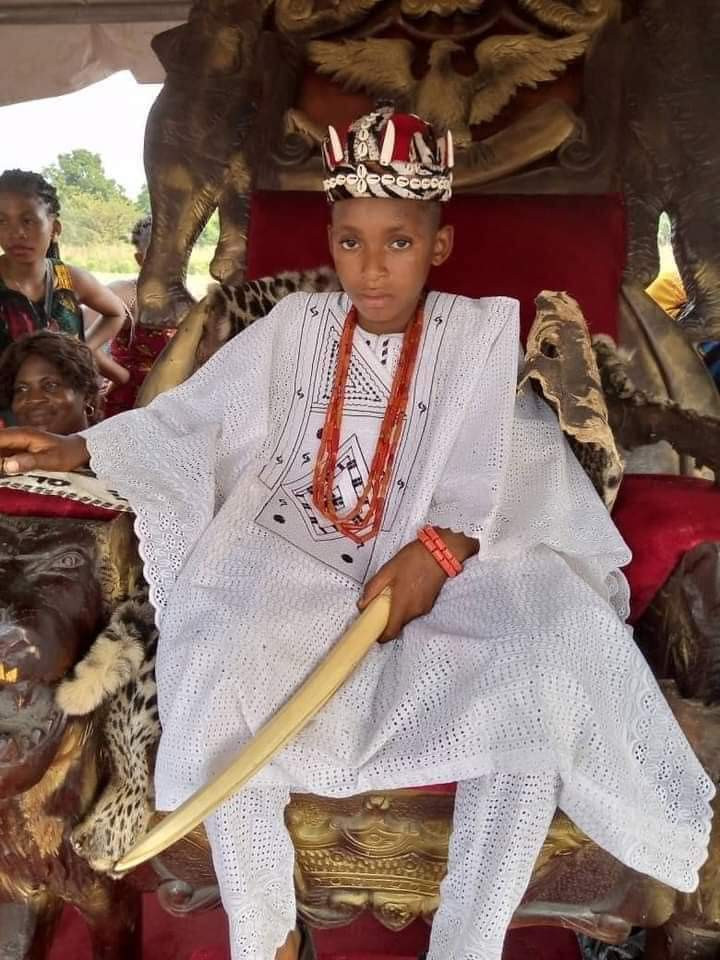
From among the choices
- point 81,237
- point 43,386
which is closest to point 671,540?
point 43,386

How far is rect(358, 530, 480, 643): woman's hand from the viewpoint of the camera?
1344 millimetres

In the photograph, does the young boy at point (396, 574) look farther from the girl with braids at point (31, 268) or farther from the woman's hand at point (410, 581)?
the girl with braids at point (31, 268)

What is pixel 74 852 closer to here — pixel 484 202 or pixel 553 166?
pixel 484 202

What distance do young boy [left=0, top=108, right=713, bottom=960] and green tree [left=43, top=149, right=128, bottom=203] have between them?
2635 millimetres

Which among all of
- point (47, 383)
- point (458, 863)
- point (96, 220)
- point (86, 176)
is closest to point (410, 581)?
point (458, 863)

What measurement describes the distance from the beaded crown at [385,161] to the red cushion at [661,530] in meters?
0.63

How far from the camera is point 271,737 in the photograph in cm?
111

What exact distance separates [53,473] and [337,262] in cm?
58

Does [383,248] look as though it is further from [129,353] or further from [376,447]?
[129,353]

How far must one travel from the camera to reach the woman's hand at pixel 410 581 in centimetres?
134

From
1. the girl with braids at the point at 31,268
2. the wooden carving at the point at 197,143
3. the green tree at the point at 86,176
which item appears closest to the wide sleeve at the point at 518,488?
the wooden carving at the point at 197,143

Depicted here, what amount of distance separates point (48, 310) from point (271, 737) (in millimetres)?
2446

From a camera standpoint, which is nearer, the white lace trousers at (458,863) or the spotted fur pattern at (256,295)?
the white lace trousers at (458,863)

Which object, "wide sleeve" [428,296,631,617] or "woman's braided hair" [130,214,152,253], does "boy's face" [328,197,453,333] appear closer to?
"wide sleeve" [428,296,631,617]
